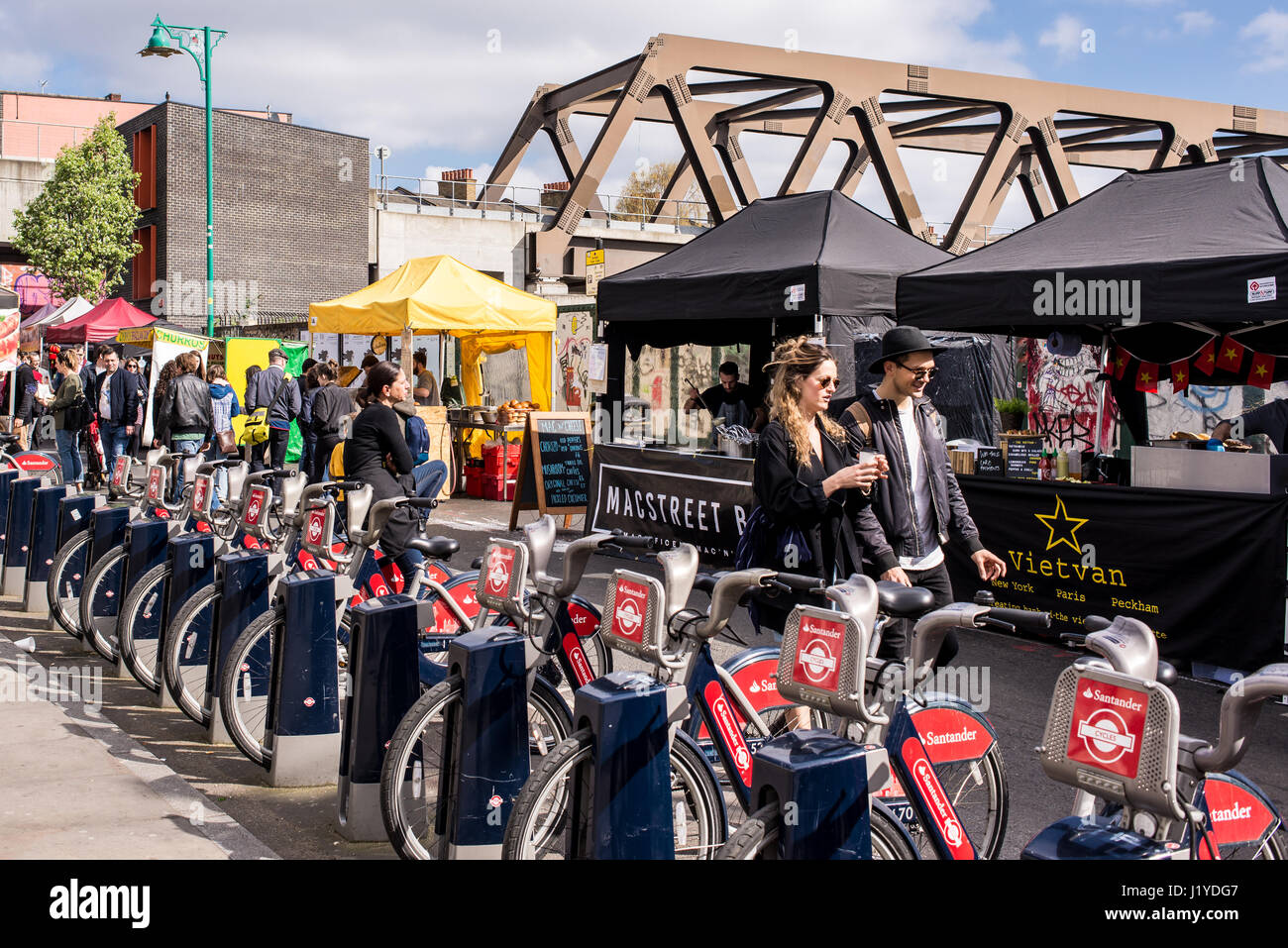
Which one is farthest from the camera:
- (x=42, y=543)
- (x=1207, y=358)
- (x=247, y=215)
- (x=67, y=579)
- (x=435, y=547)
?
(x=247, y=215)

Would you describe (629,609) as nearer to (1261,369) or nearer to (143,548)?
(143,548)

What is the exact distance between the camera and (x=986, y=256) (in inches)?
358

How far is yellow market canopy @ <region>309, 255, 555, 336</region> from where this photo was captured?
16.9 meters

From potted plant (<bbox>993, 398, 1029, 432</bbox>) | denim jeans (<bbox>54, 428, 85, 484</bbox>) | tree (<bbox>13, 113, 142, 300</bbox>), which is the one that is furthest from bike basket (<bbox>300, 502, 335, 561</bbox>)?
tree (<bbox>13, 113, 142, 300</bbox>)

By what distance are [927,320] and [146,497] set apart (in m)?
5.54

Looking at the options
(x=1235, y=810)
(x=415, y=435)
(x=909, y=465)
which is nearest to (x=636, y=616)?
(x=1235, y=810)

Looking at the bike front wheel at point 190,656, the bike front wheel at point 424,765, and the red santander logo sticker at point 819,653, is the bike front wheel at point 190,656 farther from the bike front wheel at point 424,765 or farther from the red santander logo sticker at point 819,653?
the red santander logo sticker at point 819,653

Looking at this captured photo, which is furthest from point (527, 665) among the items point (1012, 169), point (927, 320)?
point (1012, 169)

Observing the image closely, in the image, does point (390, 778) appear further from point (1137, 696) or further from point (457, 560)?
point (457, 560)

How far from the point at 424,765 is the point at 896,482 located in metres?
2.11

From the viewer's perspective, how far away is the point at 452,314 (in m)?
17.0

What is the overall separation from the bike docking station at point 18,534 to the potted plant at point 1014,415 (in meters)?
12.7

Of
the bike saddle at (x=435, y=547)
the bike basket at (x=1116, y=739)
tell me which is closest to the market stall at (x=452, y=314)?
the bike saddle at (x=435, y=547)

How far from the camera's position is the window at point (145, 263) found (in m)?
44.7
